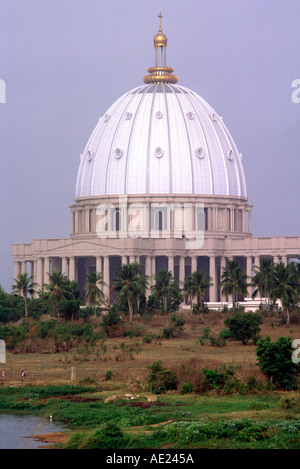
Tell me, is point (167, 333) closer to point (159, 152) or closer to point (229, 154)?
point (159, 152)

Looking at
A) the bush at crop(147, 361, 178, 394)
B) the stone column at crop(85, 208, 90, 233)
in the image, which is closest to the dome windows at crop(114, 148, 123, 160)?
the stone column at crop(85, 208, 90, 233)

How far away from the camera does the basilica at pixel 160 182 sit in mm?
142500

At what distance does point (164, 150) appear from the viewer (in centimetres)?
14912

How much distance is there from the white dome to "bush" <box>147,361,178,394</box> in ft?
300

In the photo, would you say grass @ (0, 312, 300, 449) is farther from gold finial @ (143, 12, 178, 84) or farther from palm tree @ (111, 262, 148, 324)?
gold finial @ (143, 12, 178, 84)

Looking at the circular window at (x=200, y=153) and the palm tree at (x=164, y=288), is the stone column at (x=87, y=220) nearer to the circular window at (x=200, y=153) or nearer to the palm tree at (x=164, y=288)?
the circular window at (x=200, y=153)

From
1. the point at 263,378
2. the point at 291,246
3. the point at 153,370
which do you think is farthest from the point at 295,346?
the point at 291,246

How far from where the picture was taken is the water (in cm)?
4264

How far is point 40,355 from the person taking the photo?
75062 mm

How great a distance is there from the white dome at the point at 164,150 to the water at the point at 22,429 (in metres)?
98.7
